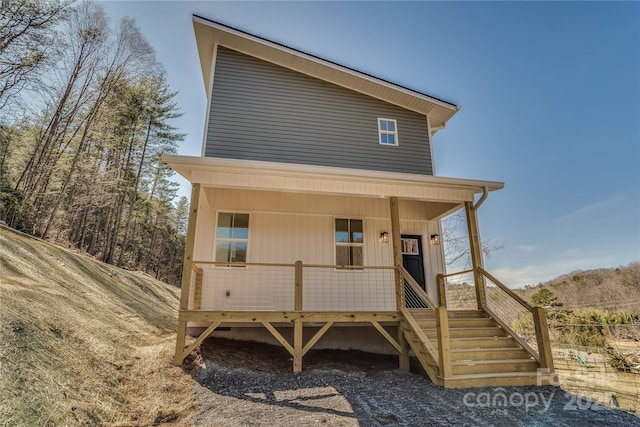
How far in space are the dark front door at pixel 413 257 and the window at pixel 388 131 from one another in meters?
2.71

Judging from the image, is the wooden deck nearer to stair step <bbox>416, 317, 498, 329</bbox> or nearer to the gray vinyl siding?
stair step <bbox>416, 317, 498, 329</bbox>

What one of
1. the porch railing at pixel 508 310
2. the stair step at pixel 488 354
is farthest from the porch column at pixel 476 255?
the stair step at pixel 488 354

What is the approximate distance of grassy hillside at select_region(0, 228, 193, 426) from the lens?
11.1 ft

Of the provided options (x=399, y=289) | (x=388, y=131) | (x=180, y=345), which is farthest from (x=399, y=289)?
(x=388, y=131)

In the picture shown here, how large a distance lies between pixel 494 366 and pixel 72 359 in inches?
252

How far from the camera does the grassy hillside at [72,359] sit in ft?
11.1

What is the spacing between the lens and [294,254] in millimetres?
7766

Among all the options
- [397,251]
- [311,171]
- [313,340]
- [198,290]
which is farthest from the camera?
[198,290]

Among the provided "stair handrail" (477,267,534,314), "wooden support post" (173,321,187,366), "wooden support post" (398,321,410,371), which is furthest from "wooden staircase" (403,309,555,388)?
"wooden support post" (173,321,187,366)

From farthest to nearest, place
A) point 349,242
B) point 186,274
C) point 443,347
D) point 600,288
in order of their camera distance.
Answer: point 600,288 < point 349,242 < point 186,274 < point 443,347

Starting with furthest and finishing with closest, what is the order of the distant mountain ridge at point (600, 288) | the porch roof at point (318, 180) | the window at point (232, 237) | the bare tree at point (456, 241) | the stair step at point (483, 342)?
the distant mountain ridge at point (600, 288)
the bare tree at point (456, 241)
the window at point (232, 237)
the porch roof at point (318, 180)
the stair step at point (483, 342)

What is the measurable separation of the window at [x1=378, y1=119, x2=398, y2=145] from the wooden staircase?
16.0 ft

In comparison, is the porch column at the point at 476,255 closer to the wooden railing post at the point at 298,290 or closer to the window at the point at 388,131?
the window at the point at 388,131

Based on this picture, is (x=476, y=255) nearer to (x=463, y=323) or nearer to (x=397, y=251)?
(x=463, y=323)
